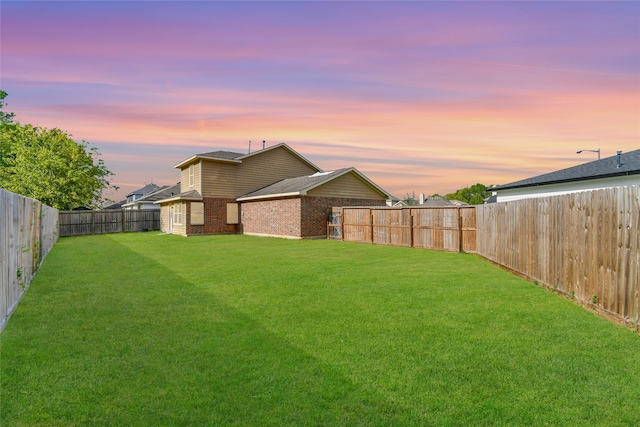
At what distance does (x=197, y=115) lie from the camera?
15.8m

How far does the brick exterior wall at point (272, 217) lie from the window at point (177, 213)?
4.38 m

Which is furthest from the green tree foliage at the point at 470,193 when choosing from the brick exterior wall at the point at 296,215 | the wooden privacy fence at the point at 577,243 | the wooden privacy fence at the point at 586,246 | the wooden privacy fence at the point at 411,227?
the wooden privacy fence at the point at 586,246

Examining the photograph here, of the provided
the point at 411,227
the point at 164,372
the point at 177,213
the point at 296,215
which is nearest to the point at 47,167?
the point at 177,213

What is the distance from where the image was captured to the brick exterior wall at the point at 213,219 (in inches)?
1049

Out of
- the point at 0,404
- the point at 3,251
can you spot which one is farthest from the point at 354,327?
the point at 3,251

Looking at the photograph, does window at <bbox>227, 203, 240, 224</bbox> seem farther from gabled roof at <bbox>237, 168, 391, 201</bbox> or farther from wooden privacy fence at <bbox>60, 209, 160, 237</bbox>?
wooden privacy fence at <bbox>60, 209, 160, 237</bbox>

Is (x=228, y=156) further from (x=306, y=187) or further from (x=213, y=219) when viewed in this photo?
(x=306, y=187)

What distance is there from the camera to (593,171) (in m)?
18.0

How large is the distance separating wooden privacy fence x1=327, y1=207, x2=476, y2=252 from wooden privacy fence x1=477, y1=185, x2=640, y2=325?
5.55 m

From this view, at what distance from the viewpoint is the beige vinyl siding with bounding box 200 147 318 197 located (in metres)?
27.4

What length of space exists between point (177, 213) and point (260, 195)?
7.27 meters

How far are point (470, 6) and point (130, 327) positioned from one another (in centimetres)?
1083

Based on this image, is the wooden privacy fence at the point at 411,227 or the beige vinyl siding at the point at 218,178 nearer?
the wooden privacy fence at the point at 411,227

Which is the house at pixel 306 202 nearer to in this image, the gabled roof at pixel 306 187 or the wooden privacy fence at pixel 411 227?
the gabled roof at pixel 306 187
